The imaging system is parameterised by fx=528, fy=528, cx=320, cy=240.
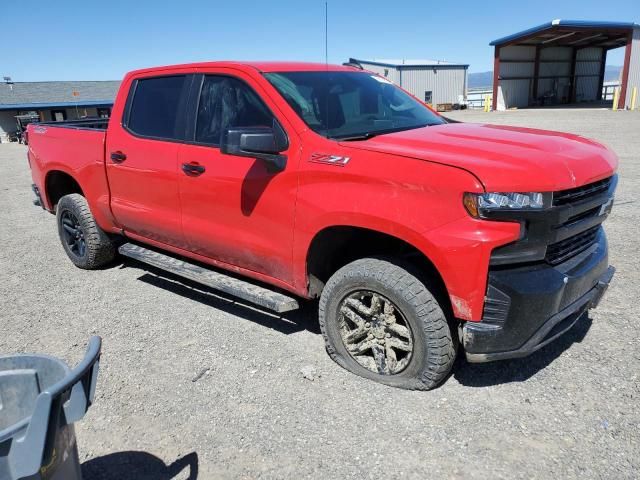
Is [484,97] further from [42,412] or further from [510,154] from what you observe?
[42,412]

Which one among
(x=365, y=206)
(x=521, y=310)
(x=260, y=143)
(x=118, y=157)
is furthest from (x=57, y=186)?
(x=521, y=310)

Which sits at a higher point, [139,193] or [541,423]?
[139,193]

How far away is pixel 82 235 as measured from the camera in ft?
18.0

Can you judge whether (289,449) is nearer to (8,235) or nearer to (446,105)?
(8,235)

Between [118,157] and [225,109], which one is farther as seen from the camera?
[118,157]

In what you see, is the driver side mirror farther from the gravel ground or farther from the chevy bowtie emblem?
the gravel ground

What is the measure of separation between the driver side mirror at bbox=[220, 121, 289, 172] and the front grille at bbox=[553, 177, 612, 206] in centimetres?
160

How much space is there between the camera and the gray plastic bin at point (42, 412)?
5.23 feet

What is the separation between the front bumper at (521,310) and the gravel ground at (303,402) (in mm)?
444

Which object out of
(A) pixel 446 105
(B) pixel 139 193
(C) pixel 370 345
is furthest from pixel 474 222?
(A) pixel 446 105

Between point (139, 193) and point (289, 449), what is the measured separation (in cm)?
268

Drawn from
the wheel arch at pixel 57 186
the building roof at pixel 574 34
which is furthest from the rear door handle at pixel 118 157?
the building roof at pixel 574 34

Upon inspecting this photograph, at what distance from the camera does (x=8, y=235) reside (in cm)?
748

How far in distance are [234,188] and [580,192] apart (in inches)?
85.0
